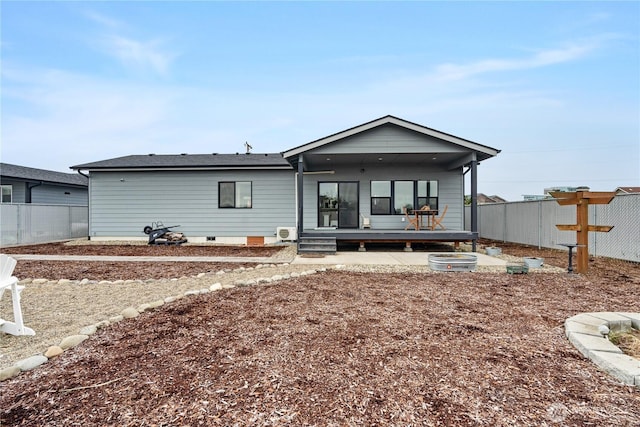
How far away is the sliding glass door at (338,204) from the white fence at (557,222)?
623cm

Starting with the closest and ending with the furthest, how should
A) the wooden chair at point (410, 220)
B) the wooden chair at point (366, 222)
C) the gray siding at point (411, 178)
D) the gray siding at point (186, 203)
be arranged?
the wooden chair at point (410, 220) → the wooden chair at point (366, 222) → the gray siding at point (411, 178) → the gray siding at point (186, 203)

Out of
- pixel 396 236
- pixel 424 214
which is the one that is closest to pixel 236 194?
pixel 396 236

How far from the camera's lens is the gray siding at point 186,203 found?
475 inches

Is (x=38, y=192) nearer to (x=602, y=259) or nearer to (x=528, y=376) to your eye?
(x=528, y=376)

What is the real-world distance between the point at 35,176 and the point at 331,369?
20.0 metres

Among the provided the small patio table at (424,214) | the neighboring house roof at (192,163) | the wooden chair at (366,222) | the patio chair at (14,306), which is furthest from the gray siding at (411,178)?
the patio chair at (14,306)

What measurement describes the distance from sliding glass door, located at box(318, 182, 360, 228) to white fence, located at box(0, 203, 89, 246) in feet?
37.8

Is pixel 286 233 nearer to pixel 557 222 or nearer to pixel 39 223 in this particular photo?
pixel 557 222

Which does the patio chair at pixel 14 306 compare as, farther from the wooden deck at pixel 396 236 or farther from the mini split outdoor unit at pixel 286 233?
the mini split outdoor unit at pixel 286 233

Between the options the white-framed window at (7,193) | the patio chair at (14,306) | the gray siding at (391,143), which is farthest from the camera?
the white-framed window at (7,193)

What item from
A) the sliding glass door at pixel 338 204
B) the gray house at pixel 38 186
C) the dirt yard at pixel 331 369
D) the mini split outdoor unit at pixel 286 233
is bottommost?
the dirt yard at pixel 331 369

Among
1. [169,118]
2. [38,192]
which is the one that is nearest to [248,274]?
[169,118]

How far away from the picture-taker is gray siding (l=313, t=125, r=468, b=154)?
377 inches

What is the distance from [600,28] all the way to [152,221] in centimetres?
1677
